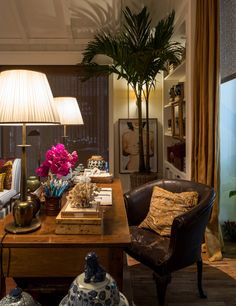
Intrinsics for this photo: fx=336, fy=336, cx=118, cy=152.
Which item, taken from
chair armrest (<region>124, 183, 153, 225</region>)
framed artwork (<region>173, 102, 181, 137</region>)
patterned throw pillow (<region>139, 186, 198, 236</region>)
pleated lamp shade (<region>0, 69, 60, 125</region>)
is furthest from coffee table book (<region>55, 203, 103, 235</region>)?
framed artwork (<region>173, 102, 181, 137</region>)

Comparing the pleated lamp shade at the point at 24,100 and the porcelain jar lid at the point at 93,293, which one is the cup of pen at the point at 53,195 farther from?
the porcelain jar lid at the point at 93,293

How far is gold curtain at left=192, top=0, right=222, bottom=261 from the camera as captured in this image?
3234 millimetres

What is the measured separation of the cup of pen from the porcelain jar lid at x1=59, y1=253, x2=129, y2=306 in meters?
1.10

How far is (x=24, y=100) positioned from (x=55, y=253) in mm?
709

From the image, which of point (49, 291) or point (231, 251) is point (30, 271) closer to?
point (49, 291)

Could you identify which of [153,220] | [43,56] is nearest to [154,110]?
[43,56]

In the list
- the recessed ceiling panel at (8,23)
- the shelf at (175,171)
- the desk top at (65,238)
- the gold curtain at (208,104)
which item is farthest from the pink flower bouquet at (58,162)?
the recessed ceiling panel at (8,23)

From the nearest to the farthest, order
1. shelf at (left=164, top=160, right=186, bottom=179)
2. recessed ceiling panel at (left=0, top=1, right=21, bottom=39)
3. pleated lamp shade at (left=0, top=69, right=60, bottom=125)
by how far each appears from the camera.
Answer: pleated lamp shade at (left=0, top=69, right=60, bottom=125), shelf at (left=164, top=160, right=186, bottom=179), recessed ceiling panel at (left=0, top=1, right=21, bottom=39)

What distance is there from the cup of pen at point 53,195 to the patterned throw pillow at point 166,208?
3.05 ft

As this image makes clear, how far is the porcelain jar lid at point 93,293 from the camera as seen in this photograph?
825 mm

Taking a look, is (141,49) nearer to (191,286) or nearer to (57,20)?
(57,20)

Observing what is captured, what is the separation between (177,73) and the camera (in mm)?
4637

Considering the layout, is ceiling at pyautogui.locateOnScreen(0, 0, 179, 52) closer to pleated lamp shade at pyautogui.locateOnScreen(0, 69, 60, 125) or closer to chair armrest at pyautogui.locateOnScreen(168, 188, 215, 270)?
chair armrest at pyautogui.locateOnScreen(168, 188, 215, 270)

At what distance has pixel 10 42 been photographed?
5.38m
